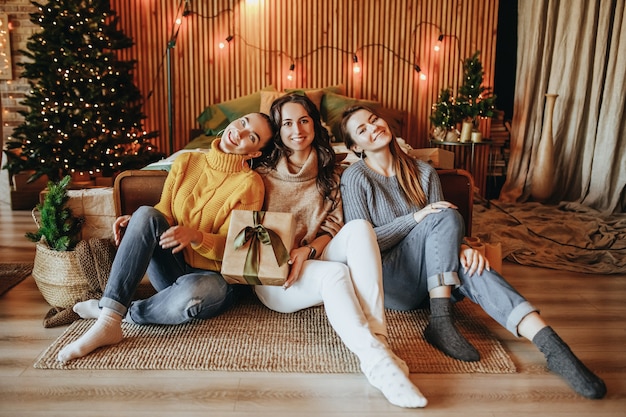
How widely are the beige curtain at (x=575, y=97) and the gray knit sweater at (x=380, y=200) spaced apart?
9.23 feet

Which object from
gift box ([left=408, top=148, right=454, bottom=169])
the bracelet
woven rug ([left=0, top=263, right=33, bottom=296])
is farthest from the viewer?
gift box ([left=408, top=148, right=454, bottom=169])

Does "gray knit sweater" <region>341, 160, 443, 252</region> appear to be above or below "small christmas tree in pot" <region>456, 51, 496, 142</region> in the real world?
below

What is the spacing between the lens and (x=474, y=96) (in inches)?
178

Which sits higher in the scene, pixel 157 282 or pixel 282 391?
pixel 157 282

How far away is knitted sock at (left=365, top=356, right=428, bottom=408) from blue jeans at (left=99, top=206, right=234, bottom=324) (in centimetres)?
70

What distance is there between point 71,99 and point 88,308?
8.43 ft

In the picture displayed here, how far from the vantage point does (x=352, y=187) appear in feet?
6.70

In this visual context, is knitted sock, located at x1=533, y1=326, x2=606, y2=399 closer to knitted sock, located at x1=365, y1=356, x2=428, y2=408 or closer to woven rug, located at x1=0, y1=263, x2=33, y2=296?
knitted sock, located at x1=365, y1=356, x2=428, y2=408

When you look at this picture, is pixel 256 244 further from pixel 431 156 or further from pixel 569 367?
pixel 431 156

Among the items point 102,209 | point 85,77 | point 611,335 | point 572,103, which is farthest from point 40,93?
point 572,103

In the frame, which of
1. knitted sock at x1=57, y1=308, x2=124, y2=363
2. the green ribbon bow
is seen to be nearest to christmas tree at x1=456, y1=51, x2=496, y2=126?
the green ribbon bow

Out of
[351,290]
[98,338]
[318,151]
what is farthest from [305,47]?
[98,338]

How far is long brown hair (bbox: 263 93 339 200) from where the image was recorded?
2043 mm

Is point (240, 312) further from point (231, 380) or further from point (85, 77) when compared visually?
point (85, 77)
